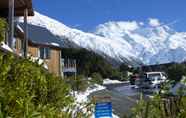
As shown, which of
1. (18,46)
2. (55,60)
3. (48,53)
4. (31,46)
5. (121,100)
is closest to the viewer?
(18,46)

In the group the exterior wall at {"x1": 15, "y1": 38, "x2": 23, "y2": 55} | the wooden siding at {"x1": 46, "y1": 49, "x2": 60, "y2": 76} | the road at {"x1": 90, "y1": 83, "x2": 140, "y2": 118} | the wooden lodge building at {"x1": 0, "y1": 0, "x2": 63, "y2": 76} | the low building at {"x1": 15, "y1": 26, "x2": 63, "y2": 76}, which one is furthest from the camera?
the wooden siding at {"x1": 46, "y1": 49, "x2": 60, "y2": 76}

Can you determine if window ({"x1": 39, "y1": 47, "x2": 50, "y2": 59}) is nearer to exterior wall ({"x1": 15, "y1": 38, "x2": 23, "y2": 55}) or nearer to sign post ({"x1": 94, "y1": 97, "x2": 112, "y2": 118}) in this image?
exterior wall ({"x1": 15, "y1": 38, "x2": 23, "y2": 55})

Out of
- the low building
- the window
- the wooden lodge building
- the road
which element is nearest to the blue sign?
the road

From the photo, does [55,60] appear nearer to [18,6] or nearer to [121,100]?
[121,100]

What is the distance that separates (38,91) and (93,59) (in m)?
111

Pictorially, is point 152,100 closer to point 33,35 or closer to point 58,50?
point 33,35

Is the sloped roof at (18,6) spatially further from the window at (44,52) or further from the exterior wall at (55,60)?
the exterior wall at (55,60)

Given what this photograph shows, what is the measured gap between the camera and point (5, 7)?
2956 centimetres

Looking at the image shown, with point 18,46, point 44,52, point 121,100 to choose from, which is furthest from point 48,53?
point 121,100

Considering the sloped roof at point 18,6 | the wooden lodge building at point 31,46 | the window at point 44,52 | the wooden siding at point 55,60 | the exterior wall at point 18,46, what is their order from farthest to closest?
the wooden siding at point 55,60 → the window at point 44,52 → the exterior wall at point 18,46 → the wooden lodge building at point 31,46 → the sloped roof at point 18,6

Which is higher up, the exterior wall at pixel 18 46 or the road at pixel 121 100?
the exterior wall at pixel 18 46

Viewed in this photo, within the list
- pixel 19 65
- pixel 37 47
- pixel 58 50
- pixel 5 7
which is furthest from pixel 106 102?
pixel 58 50

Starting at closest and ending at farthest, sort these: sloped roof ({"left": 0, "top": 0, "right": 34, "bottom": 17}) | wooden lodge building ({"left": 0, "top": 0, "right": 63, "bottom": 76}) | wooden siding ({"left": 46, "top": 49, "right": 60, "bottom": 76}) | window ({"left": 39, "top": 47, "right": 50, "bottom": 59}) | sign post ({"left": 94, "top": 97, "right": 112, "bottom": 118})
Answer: sign post ({"left": 94, "top": 97, "right": 112, "bottom": 118}) < sloped roof ({"left": 0, "top": 0, "right": 34, "bottom": 17}) < wooden lodge building ({"left": 0, "top": 0, "right": 63, "bottom": 76}) < window ({"left": 39, "top": 47, "right": 50, "bottom": 59}) < wooden siding ({"left": 46, "top": 49, "right": 60, "bottom": 76})

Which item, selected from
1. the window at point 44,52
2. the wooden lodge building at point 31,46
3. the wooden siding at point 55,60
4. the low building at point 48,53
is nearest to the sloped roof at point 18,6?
the wooden lodge building at point 31,46
